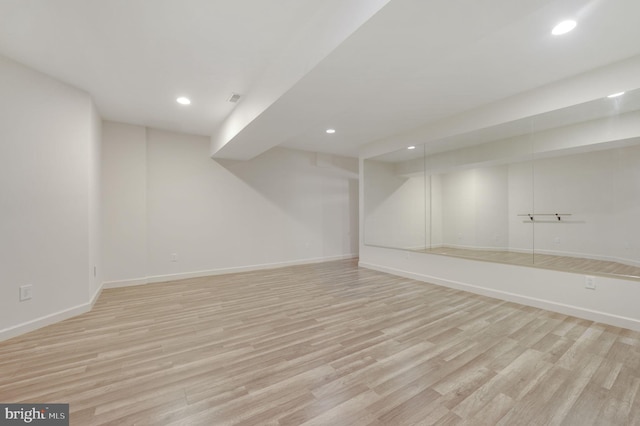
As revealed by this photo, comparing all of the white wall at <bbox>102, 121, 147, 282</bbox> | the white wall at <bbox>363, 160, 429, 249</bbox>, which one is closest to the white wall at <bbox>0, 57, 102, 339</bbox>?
the white wall at <bbox>102, 121, 147, 282</bbox>

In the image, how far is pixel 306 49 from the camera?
2.05 metres

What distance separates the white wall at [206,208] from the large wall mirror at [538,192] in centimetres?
202

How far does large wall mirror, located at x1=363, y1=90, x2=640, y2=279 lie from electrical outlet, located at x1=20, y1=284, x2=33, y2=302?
202 inches

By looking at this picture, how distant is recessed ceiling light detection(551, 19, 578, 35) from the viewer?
1.97 meters

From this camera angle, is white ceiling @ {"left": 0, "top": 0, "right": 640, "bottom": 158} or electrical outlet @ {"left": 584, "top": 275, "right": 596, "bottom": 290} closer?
white ceiling @ {"left": 0, "top": 0, "right": 640, "bottom": 158}

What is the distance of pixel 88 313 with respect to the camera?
3.05 m

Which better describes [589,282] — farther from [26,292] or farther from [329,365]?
[26,292]

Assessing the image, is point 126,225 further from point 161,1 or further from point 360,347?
point 360,347

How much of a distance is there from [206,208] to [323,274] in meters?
2.60

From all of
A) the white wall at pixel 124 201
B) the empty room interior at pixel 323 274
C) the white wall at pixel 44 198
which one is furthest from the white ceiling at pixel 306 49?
the white wall at pixel 124 201

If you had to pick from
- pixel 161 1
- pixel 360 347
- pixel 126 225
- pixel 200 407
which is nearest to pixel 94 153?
pixel 126 225

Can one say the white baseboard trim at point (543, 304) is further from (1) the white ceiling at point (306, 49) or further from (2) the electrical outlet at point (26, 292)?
(2) the electrical outlet at point (26, 292)

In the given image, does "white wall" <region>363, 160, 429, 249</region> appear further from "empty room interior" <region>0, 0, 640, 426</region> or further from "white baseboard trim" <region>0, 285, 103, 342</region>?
"white baseboard trim" <region>0, 285, 103, 342</region>

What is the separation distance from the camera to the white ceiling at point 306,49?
1.65 metres
